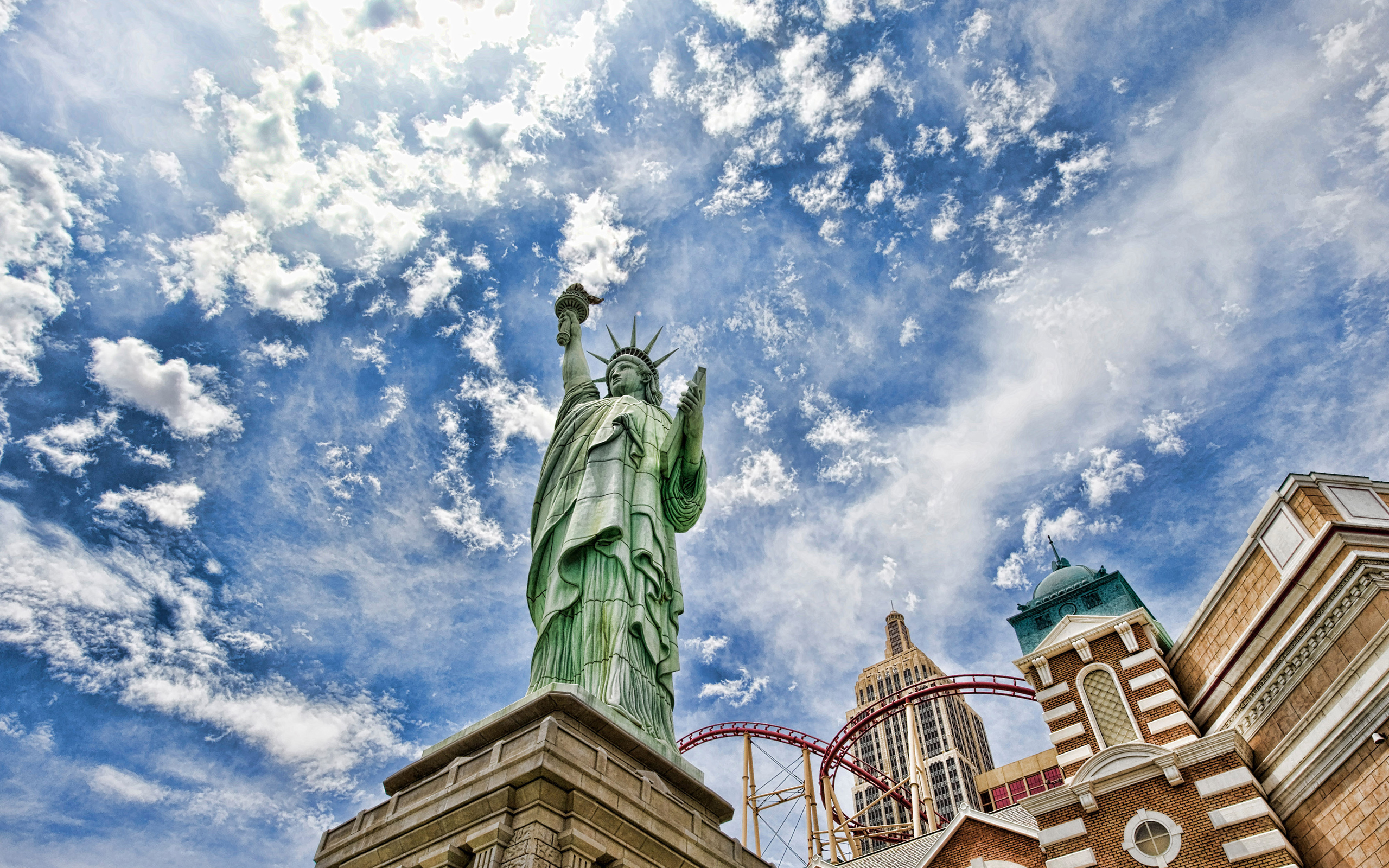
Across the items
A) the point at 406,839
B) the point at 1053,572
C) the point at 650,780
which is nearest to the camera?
the point at 406,839

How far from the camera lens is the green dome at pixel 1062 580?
60.2 feet

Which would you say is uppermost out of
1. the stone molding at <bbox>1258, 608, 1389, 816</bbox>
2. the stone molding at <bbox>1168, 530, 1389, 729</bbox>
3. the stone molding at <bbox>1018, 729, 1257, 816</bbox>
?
the stone molding at <bbox>1168, 530, 1389, 729</bbox>

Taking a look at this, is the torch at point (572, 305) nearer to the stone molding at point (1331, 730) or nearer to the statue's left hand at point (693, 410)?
the statue's left hand at point (693, 410)

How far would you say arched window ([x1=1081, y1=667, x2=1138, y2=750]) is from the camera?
13.3m

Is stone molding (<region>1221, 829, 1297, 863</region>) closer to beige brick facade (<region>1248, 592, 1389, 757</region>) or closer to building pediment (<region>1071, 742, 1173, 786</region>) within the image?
beige brick facade (<region>1248, 592, 1389, 757</region>)

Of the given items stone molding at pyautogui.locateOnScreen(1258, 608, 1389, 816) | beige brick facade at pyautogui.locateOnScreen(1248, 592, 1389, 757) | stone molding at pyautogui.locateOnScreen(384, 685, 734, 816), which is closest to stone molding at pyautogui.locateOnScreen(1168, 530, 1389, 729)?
beige brick facade at pyautogui.locateOnScreen(1248, 592, 1389, 757)

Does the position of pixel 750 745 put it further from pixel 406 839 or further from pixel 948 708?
pixel 948 708

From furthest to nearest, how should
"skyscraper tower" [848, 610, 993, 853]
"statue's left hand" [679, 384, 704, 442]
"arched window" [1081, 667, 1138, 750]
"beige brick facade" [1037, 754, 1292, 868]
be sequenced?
1. "skyscraper tower" [848, 610, 993, 853]
2. "statue's left hand" [679, 384, 704, 442]
3. "arched window" [1081, 667, 1138, 750]
4. "beige brick facade" [1037, 754, 1292, 868]

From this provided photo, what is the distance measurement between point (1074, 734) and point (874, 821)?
92127 millimetres

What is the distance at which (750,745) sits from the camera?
28.9 meters

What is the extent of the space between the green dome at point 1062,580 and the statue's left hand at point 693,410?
Result: 8502 mm

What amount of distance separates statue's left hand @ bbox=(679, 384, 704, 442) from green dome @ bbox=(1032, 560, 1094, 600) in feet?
27.9

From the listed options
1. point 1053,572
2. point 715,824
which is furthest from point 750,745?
point 715,824

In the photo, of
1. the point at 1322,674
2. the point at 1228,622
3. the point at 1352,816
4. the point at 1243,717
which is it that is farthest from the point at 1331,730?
the point at 1228,622
